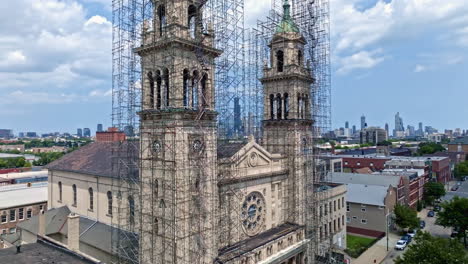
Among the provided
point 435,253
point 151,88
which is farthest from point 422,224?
point 151,88

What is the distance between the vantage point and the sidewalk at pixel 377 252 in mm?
A: 48250

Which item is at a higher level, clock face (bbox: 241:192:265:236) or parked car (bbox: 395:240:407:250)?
clock face (bbox: 241:192:265:236)

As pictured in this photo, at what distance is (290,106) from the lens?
42812 mm

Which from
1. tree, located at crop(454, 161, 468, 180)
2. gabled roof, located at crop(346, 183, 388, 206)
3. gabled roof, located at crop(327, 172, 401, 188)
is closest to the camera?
gabled roof, located at crop(346, 183, 388, 206)

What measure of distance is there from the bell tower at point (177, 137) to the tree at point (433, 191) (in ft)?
233

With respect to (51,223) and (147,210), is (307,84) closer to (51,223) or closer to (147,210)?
(147,210)

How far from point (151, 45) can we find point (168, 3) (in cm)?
390

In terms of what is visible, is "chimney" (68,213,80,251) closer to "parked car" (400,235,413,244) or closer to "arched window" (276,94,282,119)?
"arched window" (276,94,282,119)

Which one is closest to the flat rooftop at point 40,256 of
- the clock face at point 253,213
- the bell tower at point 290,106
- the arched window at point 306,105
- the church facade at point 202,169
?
the church facade at point 202,169

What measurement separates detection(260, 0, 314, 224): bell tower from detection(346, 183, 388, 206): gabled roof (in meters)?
24.6

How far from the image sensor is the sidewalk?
158 feet

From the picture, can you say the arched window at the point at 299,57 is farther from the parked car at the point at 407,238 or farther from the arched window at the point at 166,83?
the parked car at the point at 407,238

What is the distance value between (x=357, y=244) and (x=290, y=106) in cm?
2933

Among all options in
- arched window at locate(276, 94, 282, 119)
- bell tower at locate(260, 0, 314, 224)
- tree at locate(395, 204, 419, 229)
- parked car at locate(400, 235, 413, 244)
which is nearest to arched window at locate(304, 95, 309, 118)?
bell tower at locate(260, 0, 314, 224)
